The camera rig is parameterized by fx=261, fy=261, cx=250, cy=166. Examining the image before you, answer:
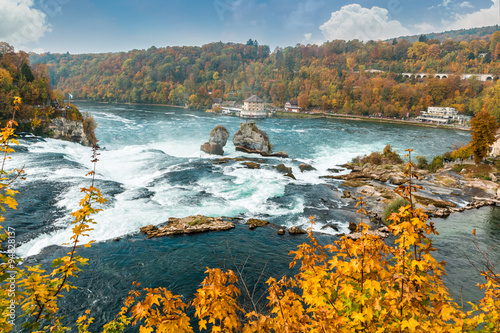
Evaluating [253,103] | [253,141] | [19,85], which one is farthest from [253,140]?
[253,103]

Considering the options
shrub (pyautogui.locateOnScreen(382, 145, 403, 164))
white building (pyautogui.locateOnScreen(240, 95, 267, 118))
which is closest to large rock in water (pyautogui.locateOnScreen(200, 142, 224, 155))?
shrub (pyautogui.locateOnScreen(382, 145, 403, 164))

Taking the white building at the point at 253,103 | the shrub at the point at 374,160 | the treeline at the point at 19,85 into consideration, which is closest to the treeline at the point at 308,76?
the white building at the point at 253,103

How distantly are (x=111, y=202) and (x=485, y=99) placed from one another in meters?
107

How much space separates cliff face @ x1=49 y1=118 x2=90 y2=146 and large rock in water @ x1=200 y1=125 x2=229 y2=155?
18291 mm

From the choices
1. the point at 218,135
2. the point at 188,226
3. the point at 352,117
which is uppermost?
the point at 352,117

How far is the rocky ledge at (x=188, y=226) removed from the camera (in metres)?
16.3

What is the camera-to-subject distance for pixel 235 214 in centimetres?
1967

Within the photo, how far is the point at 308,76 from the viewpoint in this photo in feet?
435

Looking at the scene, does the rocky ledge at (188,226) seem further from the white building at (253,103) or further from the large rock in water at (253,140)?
the white building at (253,103)

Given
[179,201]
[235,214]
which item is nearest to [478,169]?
[235,214]

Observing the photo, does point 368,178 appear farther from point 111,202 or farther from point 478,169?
point 111,202

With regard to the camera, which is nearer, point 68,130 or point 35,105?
point 35,105

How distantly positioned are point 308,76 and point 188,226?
130 metres

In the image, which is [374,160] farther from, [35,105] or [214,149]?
[35,105]
